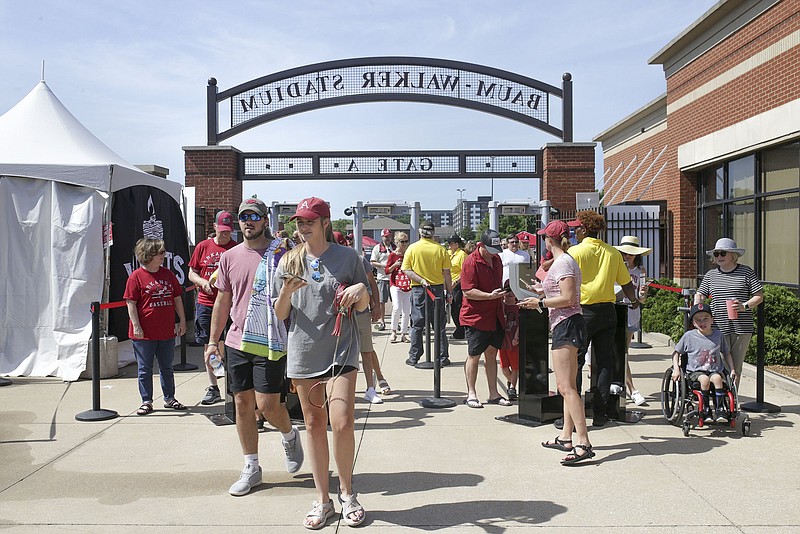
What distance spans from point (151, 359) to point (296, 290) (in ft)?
12.4

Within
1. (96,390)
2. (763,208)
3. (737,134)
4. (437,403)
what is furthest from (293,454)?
(737,134)

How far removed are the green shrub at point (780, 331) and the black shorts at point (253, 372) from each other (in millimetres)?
6560

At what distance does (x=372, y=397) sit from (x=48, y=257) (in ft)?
15.6

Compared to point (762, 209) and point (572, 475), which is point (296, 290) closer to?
point (572, 475)

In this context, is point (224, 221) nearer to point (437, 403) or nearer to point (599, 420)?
point (437, 403)

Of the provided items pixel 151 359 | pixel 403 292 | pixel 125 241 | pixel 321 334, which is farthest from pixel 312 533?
→ pixel 403 292

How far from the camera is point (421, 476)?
206 inches

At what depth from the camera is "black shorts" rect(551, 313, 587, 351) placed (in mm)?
5590

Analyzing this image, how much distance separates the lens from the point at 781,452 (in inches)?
225

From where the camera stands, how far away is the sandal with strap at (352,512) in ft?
13.9

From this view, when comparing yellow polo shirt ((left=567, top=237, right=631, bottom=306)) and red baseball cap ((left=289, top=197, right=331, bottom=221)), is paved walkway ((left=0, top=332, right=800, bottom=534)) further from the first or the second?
red baseball cap ((left=289, top=197, right=331, bottom=221))

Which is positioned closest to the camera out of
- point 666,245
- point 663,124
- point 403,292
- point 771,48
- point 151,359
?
point 151,359

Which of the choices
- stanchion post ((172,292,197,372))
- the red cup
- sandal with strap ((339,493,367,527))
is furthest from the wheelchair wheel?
stanchion post ((172,292,197,372))

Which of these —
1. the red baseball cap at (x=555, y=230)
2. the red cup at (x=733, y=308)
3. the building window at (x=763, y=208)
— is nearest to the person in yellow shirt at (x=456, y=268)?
the red cup at (x=733, y=308)
